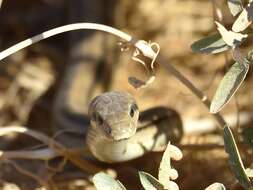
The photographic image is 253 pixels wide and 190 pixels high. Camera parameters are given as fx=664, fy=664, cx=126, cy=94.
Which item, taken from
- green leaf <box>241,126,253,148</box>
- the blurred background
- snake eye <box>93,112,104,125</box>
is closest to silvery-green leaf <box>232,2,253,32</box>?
green leaf <box>241,126,253,148</box>

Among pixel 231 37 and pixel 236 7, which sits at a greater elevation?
pixel 236 7

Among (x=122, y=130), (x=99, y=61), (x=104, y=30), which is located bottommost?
(x=122, y=130)

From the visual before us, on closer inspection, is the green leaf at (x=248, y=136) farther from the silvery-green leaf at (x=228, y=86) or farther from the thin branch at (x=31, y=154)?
the thin branch at (x=31, y=154)

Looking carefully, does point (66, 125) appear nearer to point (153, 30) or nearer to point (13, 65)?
point (13, 65)

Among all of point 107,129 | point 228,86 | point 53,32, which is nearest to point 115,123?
point 107,129

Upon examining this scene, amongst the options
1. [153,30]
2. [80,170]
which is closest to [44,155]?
[80,170]

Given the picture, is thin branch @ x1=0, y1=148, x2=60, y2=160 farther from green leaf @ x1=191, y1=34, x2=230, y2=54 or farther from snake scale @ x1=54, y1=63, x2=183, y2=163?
green leaf @ x1=191, y1=34, x2=230, y2=54

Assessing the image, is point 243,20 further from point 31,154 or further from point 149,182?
point 31,154
